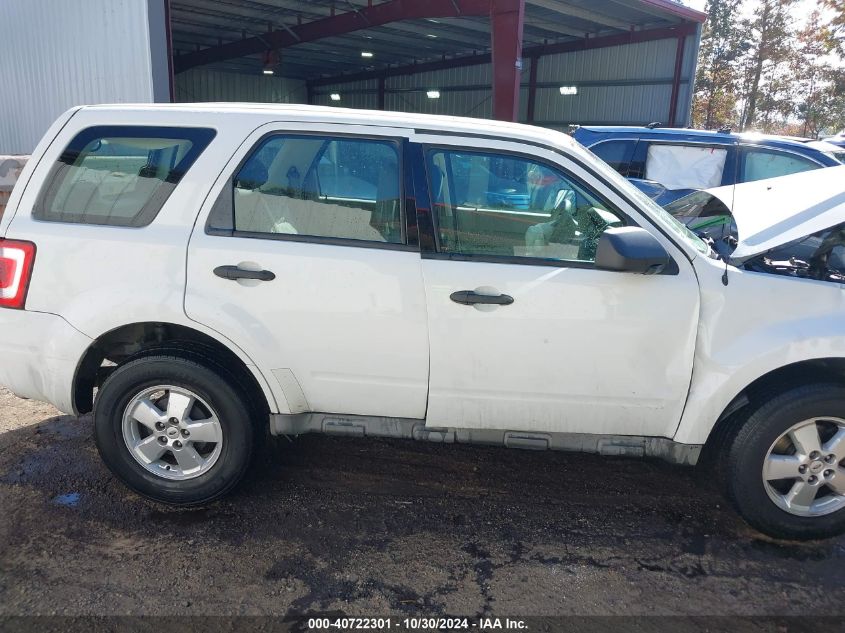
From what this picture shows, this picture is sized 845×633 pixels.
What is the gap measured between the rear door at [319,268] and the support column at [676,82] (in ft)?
52.3

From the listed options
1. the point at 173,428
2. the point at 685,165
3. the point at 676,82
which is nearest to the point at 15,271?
the point at 173,428

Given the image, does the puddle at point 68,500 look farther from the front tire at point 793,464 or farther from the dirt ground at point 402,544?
the front tire at point 793,464

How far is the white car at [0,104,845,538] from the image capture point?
2992mm

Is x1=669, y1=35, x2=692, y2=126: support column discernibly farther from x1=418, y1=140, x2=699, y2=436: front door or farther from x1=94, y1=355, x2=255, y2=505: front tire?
x1=94, y1=355, x2=255, y2=505: front tire

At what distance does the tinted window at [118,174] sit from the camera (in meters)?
3.17

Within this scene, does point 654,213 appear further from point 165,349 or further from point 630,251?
point 165,349

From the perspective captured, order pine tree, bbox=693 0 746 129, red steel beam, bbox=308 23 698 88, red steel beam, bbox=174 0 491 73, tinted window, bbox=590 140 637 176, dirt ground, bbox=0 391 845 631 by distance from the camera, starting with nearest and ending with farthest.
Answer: dirt ground, bbox=0 391 845 631
tinted window, bbox=590 140 637 176
red steel beam, bbox=174 0 491 73
red steel beam, bbox=308 23 698 88
pine tree, bbox=693 0 746 129

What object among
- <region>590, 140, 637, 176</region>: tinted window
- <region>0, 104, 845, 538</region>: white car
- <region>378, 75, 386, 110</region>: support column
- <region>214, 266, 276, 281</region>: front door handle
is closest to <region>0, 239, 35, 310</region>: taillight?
<region>0, 104, 845, 538</region>: white car

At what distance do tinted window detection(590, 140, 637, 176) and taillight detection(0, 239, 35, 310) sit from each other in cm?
592

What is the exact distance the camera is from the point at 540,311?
3.00 meters

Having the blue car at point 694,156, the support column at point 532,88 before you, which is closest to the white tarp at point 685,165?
the blue car at point 694,156

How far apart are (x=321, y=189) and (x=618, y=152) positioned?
5.15 meters

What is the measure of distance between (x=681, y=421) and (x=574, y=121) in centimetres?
1899

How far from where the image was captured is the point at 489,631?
99.8 inches
